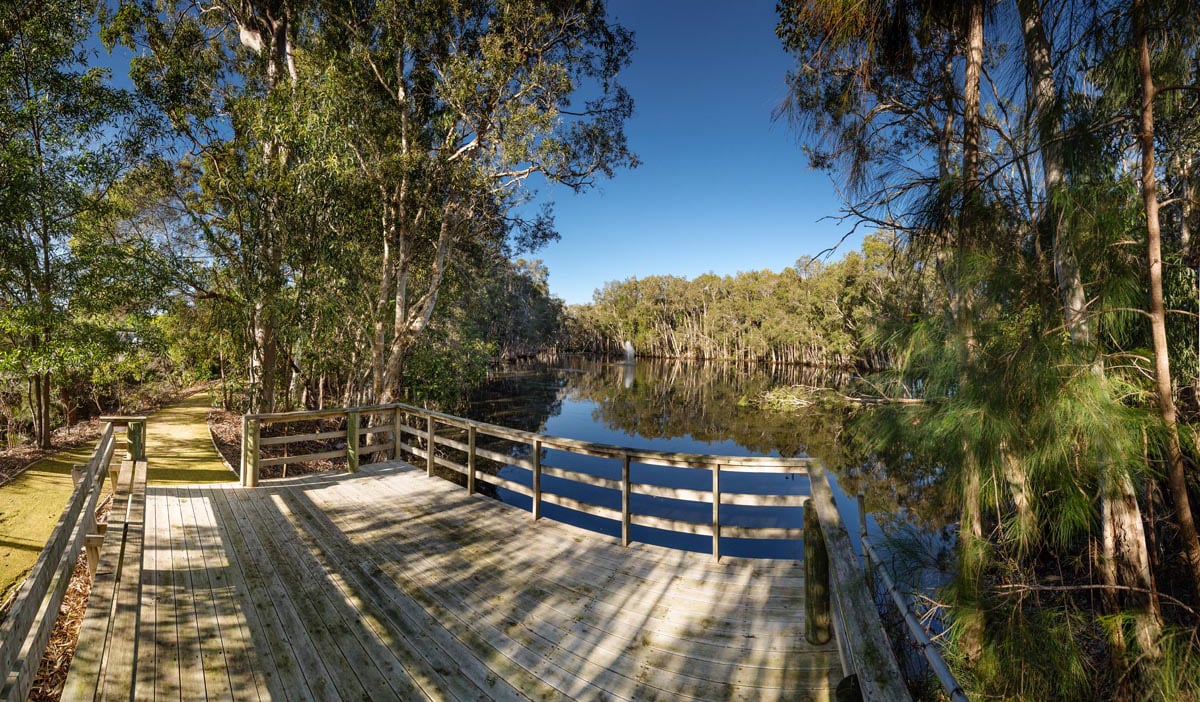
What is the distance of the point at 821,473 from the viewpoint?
113 inches

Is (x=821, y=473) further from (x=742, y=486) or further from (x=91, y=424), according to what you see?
(x=91, y=424)

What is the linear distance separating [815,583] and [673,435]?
1704cm

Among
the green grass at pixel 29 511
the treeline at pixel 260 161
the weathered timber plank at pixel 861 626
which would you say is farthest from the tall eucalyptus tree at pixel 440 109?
the weathered timber plank at pixel 861 626

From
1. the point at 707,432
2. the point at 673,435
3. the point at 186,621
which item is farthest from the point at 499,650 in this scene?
the point at 707,432

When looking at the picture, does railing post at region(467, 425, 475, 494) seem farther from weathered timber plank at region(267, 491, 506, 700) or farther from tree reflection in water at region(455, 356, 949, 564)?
tree reflection in water at region(455, 356, 949, 564)

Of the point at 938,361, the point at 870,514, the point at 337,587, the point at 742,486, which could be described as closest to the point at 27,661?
the point at 337,587

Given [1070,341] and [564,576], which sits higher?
[1070,341]

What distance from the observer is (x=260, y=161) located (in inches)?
341

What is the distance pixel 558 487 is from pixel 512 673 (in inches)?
558

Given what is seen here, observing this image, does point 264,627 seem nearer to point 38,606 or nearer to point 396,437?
point 38,606

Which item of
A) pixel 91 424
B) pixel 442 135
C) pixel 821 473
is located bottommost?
pixel 91 424

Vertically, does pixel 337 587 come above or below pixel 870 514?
above

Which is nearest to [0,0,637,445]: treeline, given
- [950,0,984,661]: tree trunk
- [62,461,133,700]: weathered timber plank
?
[62,461,133,700]: weathered timber plank

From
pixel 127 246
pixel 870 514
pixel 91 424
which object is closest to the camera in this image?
pixel 127 246
